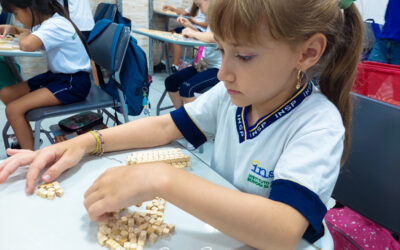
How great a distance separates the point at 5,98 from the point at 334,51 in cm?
186

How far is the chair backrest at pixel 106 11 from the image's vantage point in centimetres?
354

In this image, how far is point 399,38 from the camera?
7.48 ft

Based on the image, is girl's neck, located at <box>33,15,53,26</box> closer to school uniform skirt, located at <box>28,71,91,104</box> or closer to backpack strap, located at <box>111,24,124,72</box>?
school uniform skirt, located at <box>28,71,91,104</box>

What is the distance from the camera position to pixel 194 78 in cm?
195

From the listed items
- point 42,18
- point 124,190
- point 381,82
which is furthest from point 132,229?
point 42,18

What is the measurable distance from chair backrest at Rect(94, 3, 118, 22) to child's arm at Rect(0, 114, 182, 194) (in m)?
3.15

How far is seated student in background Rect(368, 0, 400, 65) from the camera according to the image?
2.28 metres


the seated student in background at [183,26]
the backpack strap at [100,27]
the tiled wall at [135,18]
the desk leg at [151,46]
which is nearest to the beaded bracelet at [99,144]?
the backpack strap at [100,27]

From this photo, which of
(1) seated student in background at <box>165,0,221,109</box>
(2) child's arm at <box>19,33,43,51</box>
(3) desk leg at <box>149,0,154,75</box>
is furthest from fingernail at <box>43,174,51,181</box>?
(3) desk leg at <box>149,0,154,75</box>

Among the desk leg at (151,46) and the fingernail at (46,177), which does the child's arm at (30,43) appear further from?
the desk leg at (151,46)

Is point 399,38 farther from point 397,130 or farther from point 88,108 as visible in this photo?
point 88,108

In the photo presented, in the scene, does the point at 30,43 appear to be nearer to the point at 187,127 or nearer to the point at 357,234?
the point at 187,127

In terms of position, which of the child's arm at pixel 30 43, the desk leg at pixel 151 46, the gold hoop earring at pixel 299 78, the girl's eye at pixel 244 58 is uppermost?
the girl's eye at pixel 244 58

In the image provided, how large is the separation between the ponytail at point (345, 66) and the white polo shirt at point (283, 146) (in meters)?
0.04
